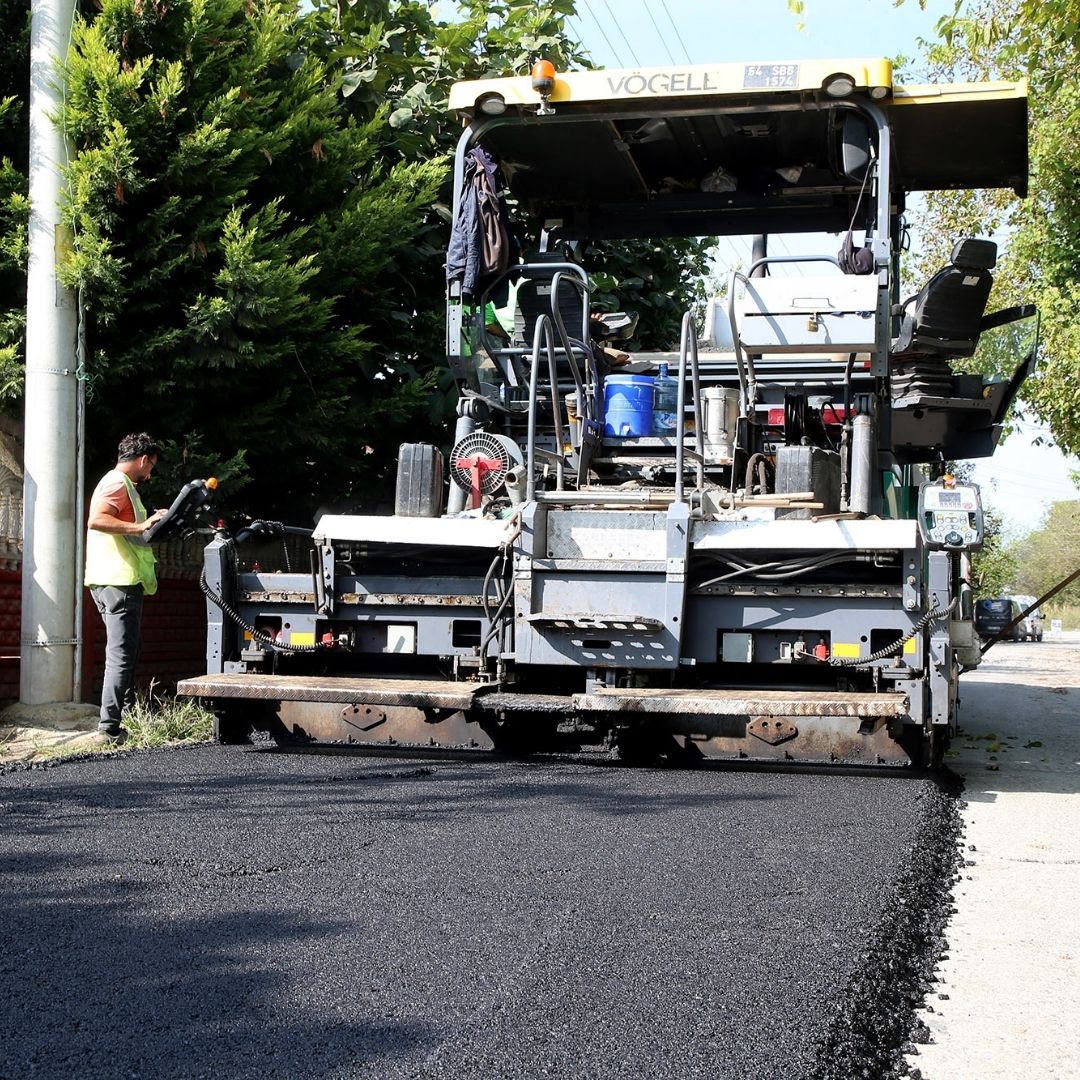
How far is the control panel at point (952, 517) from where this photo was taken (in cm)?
659

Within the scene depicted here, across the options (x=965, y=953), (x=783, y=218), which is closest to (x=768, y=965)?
(x=965, y=953)

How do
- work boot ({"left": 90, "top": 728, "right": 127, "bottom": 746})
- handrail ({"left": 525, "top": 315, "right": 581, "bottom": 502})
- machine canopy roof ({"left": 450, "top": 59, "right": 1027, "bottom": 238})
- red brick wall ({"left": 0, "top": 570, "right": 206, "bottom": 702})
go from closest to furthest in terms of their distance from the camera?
handrail ({"left": 525, "top": 315, "right": 581, "bottom": 502}) < machine canopy roof ({"left": 450, "top": 59, "right": 1027, "bottom": 238}) < work boot ({"left": 90, "top": 728, "right": 127, "bottom": 746}) < red brick wall ({"left": 0, "top": 570, "right": 206, "bottom": 702})

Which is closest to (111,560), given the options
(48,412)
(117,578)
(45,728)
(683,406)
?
(117,578)

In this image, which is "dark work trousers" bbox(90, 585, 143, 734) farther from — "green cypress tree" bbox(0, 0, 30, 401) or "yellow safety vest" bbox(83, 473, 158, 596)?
"green cypress tree" bbox(0, 0, 30, 401)

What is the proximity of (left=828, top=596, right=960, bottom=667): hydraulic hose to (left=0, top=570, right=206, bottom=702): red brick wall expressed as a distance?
4868mm

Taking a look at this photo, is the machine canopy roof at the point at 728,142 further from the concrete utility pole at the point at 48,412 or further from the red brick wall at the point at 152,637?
the red brick wall at the point at 152,637

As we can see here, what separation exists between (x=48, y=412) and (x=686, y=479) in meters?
3.79

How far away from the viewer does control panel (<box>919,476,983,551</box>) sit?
21.6ft

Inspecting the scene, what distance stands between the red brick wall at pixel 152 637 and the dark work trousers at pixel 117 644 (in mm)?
1194

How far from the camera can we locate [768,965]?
342cm

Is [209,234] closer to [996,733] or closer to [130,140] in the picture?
[130,140]

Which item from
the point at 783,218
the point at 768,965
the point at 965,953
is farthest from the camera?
the point at 783,218

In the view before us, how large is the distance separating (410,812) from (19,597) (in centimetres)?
430

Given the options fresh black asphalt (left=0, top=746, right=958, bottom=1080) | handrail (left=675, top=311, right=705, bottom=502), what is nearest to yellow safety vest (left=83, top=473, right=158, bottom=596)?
fresh black asphalt (left=0, top=746, right=958, bottom=1080)
